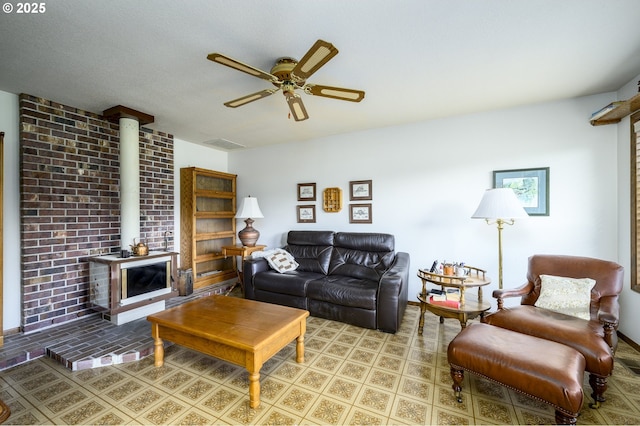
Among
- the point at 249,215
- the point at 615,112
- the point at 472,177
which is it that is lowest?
the point at 249,215

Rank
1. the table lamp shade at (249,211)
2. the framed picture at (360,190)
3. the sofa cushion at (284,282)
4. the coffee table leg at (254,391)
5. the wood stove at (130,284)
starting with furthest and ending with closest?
1. the table lamp shade at (249,211)
2. the framed picture at (360,190)
3. the sofa cushion at (284,282)
4. the wood stove at (130,284)
5. the coffee table leg at (254,391)

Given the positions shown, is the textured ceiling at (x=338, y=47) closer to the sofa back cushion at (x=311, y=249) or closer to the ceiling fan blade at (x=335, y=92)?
the ceiling fan blade at (x=335, y=92)

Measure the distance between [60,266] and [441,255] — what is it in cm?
457

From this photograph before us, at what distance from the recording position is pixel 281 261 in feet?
12.8

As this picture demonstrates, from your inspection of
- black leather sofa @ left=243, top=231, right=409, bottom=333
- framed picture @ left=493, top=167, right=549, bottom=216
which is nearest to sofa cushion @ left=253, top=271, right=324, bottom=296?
black leather sofa @ left=243, top=231, right=409, bottom=333

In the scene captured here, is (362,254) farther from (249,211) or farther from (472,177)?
(249,211)

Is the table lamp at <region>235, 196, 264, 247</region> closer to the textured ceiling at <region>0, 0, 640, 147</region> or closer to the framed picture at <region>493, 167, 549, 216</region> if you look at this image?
the textured ceiling at <region>0, 0, 640, 147</region>

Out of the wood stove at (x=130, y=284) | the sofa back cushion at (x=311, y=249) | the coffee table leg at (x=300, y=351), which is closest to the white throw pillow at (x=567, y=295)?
the coffee table leg at (x=300, y=351)

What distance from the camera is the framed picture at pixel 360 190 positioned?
414cm

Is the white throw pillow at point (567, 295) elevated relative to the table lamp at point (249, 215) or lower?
lower

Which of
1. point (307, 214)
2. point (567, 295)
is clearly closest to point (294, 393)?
point (567, 295)

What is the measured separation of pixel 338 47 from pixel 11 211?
3616mm

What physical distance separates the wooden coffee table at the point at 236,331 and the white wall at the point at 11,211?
1.84 meters

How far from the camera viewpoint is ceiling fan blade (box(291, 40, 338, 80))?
1535 mm
